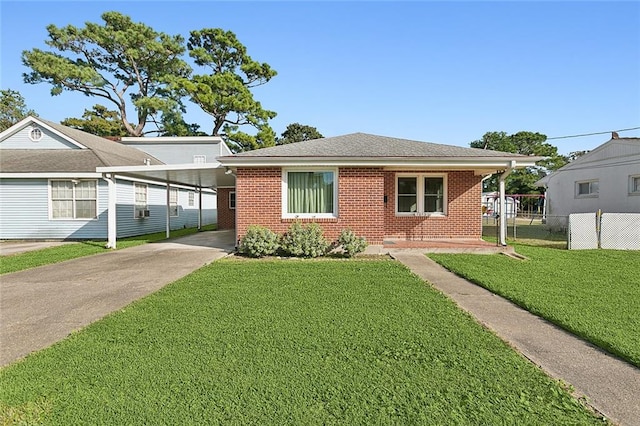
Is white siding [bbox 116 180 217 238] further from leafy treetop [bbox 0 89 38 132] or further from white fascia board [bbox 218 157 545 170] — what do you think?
leafy treetop [bbox 0 89 38 132]

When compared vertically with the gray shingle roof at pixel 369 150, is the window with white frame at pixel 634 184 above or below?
below

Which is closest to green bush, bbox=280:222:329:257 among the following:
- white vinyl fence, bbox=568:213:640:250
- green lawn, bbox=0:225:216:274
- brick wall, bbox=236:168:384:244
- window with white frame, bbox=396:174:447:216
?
brick wall, bbox=236:168:384:244

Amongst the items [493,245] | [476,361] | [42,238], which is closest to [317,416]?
[476,361]

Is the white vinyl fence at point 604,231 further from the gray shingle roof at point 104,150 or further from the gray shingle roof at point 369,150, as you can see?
the gray shingle roof at point 104,150

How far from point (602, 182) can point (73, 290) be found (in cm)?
1997

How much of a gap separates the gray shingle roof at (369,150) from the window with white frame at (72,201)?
8.50 metres

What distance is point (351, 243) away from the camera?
376 inches

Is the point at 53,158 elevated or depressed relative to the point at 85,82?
depressed

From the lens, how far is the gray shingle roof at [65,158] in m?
14.5

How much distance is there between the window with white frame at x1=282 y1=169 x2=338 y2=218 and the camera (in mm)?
10266

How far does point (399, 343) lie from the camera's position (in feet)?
12.2

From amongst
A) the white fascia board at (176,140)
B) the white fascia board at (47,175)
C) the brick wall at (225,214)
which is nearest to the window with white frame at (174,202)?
the brick wall at (225,214)

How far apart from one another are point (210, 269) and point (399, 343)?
211 inches

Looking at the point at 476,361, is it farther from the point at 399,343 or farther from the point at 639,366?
the point at 639,366
